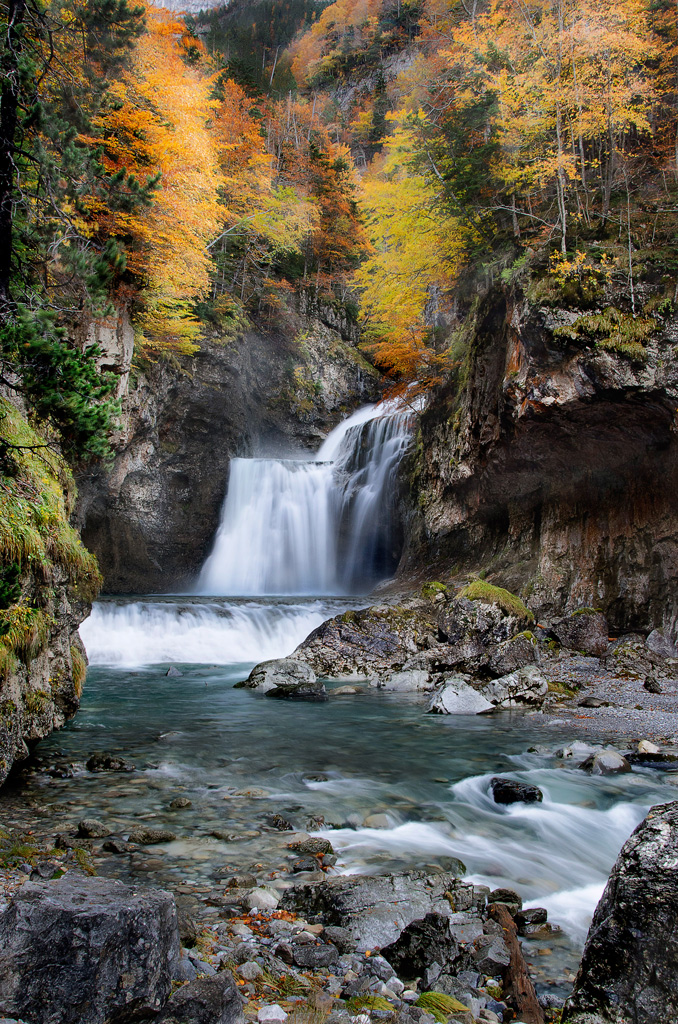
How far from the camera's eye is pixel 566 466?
1511cm

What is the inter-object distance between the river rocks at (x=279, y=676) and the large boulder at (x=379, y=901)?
6.95 m

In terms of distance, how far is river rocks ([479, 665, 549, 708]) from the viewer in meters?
9.81

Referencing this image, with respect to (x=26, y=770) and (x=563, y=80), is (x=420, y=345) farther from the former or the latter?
(x=26, y=770)

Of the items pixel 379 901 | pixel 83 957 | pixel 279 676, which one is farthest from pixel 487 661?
pixel 83 957

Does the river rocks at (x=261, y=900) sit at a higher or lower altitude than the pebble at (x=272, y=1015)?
lower

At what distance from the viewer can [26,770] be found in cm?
570

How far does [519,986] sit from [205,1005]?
1553mm

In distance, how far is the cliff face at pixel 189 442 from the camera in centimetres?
2148

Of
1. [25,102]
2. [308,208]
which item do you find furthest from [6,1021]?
[308,208]

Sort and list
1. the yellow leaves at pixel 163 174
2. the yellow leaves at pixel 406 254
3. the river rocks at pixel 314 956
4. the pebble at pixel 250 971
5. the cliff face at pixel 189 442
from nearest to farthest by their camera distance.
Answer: the pebble at pixel 250 971 < the river rocks at pixel 314 956 < the yellow leaves at pixel 163 174 < the yellow leaves at pixel 406 254 < the cliff face at pixel 189 442

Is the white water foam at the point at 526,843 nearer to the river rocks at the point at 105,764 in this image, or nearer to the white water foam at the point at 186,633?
the river rocks at the point at 105,764

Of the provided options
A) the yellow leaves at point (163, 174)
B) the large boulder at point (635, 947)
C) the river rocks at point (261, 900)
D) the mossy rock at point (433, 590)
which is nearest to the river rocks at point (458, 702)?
the mossy rock at point (433, 590)

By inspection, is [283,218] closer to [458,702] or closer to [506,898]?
[458,702]

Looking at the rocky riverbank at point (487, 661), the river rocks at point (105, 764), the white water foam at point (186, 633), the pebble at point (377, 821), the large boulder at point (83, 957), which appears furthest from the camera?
the white water foam at point (186, 633)
